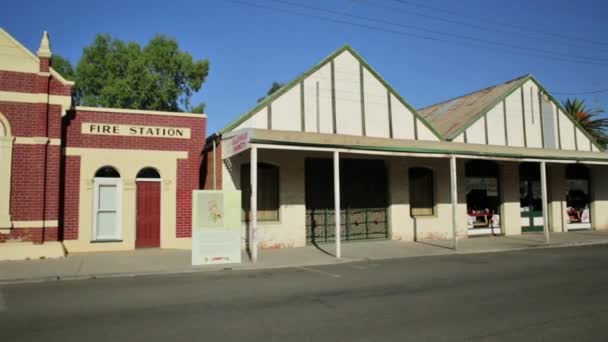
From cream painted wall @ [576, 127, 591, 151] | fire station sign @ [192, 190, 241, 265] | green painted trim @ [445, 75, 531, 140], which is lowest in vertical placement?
fire station sign @ [192, 190, 241, 265]

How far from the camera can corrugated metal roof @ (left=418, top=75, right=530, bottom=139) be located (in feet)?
64.0

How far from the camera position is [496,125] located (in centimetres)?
1967

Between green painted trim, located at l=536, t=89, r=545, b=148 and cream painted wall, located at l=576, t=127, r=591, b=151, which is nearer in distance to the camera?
green painted trim, located at l=536, t=89, r=545, b=148

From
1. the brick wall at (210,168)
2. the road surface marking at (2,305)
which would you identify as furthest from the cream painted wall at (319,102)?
the road surface marking at (2,305)

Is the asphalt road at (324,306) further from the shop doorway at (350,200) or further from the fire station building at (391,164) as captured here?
the shop doorway at (350,200)

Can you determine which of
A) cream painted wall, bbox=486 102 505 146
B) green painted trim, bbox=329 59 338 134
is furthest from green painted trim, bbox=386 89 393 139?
cream painted wall, bbox=486 102 505 146

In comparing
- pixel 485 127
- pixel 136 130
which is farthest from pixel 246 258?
pixel 485 127

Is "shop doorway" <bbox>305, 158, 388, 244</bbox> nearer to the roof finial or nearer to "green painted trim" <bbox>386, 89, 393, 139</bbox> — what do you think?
"green painted trim" <bbox>386, 89, 393, 139</bbox>

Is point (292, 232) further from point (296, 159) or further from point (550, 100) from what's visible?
point (550, 100)

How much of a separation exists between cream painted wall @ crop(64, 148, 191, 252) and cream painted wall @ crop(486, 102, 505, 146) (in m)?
12.9

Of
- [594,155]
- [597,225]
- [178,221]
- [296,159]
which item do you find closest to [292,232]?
[296,159]

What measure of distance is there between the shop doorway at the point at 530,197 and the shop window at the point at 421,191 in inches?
185

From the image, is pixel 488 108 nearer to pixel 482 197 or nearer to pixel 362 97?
pixel 482 197

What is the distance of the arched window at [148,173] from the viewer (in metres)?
14.5
